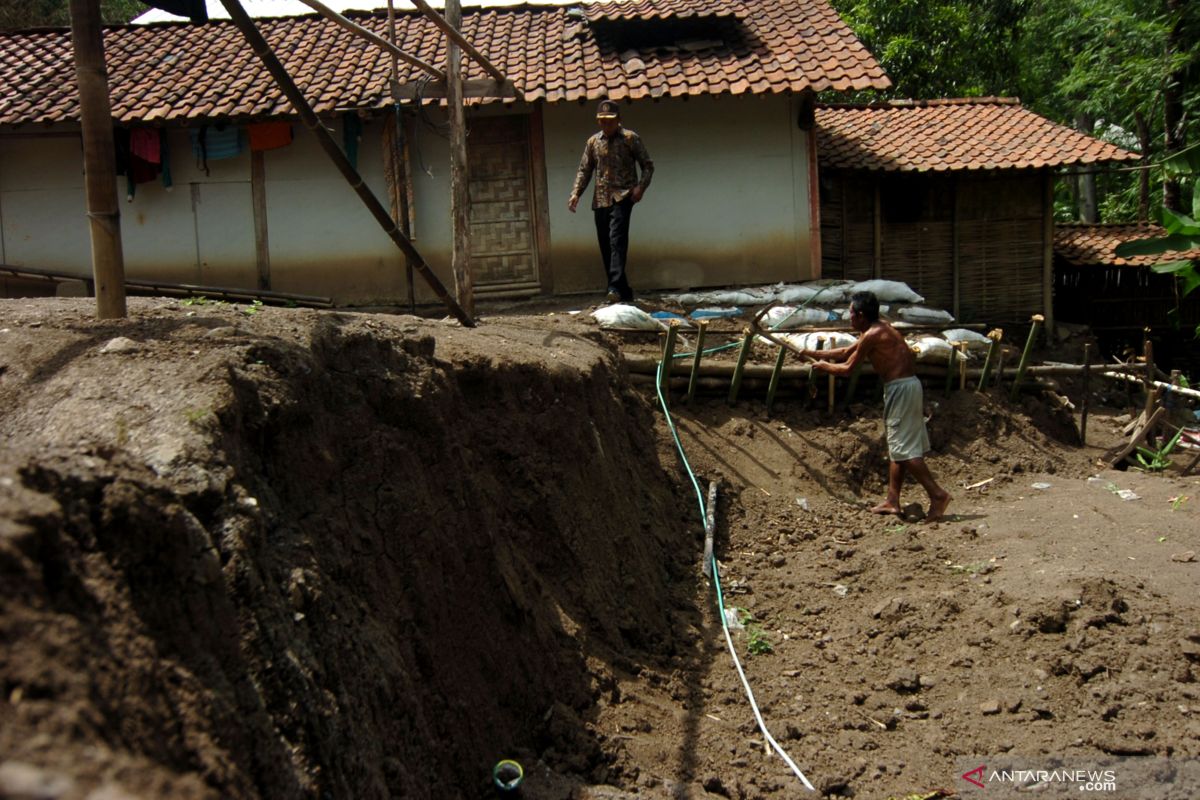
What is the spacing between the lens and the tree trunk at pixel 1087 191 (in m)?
21.1

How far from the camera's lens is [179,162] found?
1205 cm

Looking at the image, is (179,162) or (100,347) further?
(179,162)

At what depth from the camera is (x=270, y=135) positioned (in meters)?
11.8

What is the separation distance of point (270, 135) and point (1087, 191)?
1707 cm

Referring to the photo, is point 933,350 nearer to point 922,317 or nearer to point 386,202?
point 922,317

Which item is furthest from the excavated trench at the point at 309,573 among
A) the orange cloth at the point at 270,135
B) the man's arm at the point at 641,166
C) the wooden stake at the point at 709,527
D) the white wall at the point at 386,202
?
the orange cloth at the point at 270,135

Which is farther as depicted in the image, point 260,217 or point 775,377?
point 260,217

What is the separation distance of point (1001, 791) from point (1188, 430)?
305 inches

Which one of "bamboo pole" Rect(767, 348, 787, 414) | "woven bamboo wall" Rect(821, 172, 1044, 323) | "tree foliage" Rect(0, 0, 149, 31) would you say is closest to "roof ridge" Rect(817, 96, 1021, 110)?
"woven bamboo wall" Rect(821, 172, 1044, 323)

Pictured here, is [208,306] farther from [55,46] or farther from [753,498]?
[55,46]

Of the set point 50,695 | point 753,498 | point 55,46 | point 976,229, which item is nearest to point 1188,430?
point 976,229

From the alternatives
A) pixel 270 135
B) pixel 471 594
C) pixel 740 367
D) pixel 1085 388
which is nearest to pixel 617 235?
pixel 740 367

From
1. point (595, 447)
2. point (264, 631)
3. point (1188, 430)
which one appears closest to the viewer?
point (264, 631)

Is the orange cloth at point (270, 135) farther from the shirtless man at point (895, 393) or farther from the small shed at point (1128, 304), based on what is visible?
the small shed at point (1128, 304)
